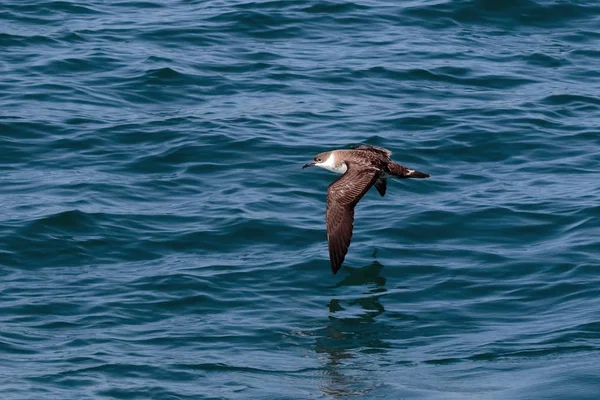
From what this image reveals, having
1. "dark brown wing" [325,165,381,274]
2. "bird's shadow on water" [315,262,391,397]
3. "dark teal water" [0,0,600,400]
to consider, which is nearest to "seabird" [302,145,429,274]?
"dark brown wing" [325,165,381,274]

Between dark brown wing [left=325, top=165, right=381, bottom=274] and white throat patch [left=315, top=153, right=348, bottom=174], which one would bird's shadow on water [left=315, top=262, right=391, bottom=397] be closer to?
dark brown wing [left=325, top=165, right=381, bottom=274]

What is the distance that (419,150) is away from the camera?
598 inches

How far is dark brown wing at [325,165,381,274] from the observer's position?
37.1ft

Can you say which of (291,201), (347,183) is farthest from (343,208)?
(291,201)

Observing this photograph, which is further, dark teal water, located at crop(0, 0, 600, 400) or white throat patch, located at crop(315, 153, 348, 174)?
white throat patch, located at crop(315, 153, 348, 174)

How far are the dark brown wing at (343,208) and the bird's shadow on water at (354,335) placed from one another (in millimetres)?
371

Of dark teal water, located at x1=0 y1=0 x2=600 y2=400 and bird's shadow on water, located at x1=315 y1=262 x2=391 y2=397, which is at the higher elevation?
dark teal water, located at x1=0 y1=0 x2=600 y2=400

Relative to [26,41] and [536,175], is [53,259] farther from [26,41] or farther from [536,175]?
[26,41]

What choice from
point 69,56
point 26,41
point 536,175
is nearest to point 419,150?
point 536,175

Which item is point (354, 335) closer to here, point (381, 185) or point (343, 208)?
point (343, 208)

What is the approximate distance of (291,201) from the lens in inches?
542

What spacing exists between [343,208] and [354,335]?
149 centimetres

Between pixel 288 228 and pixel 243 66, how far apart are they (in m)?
5.61

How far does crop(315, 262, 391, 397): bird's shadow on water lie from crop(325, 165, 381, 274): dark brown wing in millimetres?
371
